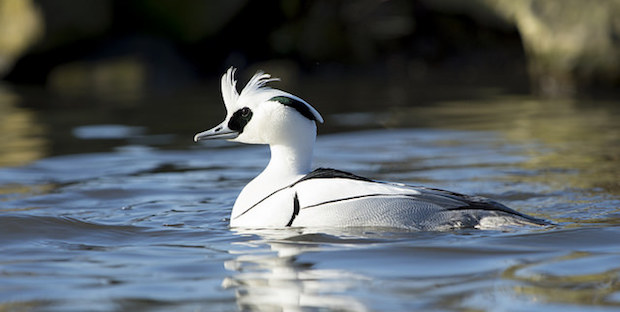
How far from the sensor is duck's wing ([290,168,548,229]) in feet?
17.4

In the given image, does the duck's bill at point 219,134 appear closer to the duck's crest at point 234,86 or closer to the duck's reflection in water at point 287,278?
the duck's crest at point 234,86

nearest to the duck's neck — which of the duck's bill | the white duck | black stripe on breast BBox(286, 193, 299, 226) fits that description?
the white duck

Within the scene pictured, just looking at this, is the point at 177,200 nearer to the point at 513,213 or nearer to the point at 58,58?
the point at 513,213

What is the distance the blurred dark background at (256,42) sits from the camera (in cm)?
1573

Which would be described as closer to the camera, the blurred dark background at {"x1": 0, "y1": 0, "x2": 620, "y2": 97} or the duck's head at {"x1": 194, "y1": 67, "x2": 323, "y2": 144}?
the duck's head at {"x1": 194, "y1": 67, "x2": 323, "y2": 144}

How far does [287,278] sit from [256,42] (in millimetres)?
13251

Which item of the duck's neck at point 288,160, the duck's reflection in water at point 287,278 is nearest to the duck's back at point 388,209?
the duck's reflection in water at point 287,278

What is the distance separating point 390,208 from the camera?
17.4 feet

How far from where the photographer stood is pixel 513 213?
5.33 m

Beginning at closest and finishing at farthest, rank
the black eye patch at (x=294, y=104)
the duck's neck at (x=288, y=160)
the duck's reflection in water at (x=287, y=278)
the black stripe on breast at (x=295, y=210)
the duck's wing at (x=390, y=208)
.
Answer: the duck's reflection in water at (x=287, y=278) < the duck's wing at (x=390, y=208) < the black stripe on breast at (x=295, y=210) < the black eye patch at (x=294, y=104) < the duck's neck at (x=288, y=160)

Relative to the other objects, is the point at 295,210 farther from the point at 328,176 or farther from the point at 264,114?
the point at 264,114

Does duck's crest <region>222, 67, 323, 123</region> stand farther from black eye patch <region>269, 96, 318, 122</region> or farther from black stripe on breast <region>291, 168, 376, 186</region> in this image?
black stripe on breast <region>291, 168, 376, 186</region>

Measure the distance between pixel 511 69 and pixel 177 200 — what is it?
11044 millimetres

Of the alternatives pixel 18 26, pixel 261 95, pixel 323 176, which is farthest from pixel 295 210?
pixel 18 26
